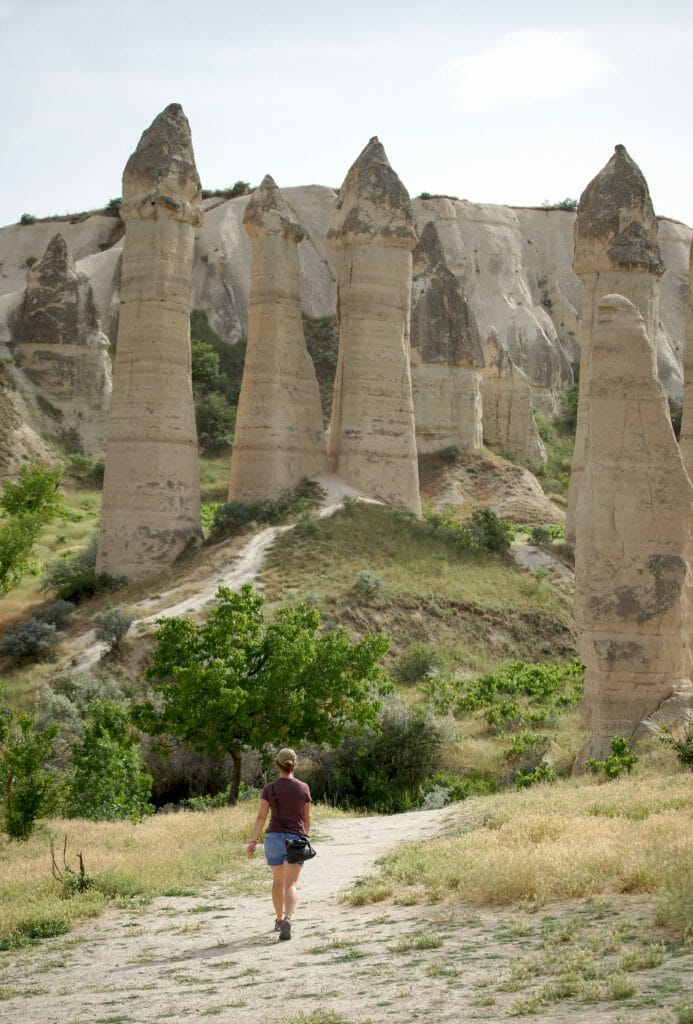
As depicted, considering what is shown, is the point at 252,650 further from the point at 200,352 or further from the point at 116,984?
the point at 200,352

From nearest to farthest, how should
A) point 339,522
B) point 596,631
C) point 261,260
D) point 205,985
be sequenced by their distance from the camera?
1. point 205,985
2. point 596,631
3. point 339,522
4. point 261,260

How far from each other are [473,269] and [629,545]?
183ft

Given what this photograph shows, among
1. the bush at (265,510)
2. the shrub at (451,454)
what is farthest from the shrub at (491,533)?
the shrub at (451,454)

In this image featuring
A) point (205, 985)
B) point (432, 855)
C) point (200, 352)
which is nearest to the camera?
point (205, 985)

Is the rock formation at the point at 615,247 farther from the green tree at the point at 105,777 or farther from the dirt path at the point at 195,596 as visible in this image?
the green tree at the point at 105,777

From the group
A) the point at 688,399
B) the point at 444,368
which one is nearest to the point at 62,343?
the point at 444,368

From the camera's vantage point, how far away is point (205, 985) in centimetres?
882

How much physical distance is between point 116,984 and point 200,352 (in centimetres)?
4947

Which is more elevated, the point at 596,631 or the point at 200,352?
the point at 200,352

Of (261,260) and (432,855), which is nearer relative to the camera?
(432,855)

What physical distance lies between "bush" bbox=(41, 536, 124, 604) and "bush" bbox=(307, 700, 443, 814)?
8943mm

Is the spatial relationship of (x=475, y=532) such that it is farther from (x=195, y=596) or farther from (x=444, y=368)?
(x=444, y=368)

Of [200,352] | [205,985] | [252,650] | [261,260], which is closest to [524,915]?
[205,985]

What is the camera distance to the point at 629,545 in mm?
17000
